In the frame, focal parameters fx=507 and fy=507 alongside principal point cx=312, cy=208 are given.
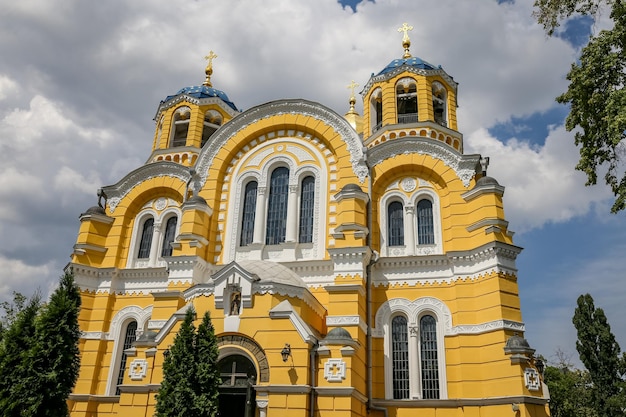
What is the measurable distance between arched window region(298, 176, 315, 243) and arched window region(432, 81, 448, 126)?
22.5 ft

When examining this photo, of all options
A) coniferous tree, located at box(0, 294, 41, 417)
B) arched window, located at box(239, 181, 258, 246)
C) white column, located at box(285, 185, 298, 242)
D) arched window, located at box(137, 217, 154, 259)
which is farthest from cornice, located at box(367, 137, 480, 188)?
coniferous tree, located at box(0, 294, 41, 417)

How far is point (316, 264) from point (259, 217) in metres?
3.40

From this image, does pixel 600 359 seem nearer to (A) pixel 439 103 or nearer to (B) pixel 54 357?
(A) pixel 439 103

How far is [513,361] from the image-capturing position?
51.3 feet

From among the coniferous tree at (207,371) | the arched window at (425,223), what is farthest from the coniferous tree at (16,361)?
the arched window at (425,223)

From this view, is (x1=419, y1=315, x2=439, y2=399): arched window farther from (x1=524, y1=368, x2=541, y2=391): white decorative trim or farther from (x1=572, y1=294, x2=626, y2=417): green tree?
(x1=572, y1=294, x2=626, y2=417): green tree

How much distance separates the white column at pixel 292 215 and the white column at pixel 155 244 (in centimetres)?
609

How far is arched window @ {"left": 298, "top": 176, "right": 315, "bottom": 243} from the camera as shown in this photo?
20312mm

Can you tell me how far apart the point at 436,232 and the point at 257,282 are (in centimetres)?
754

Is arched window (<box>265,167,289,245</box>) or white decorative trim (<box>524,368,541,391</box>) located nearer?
white decorative trim (<box>524,368,541,391</box>)

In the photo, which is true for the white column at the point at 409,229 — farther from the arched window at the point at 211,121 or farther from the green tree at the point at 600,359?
the green tree at the point at 600,359

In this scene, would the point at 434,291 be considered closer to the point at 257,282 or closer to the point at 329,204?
the point at 329,204

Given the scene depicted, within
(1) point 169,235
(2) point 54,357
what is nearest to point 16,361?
(2) point 54,357

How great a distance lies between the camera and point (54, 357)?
1370cm
